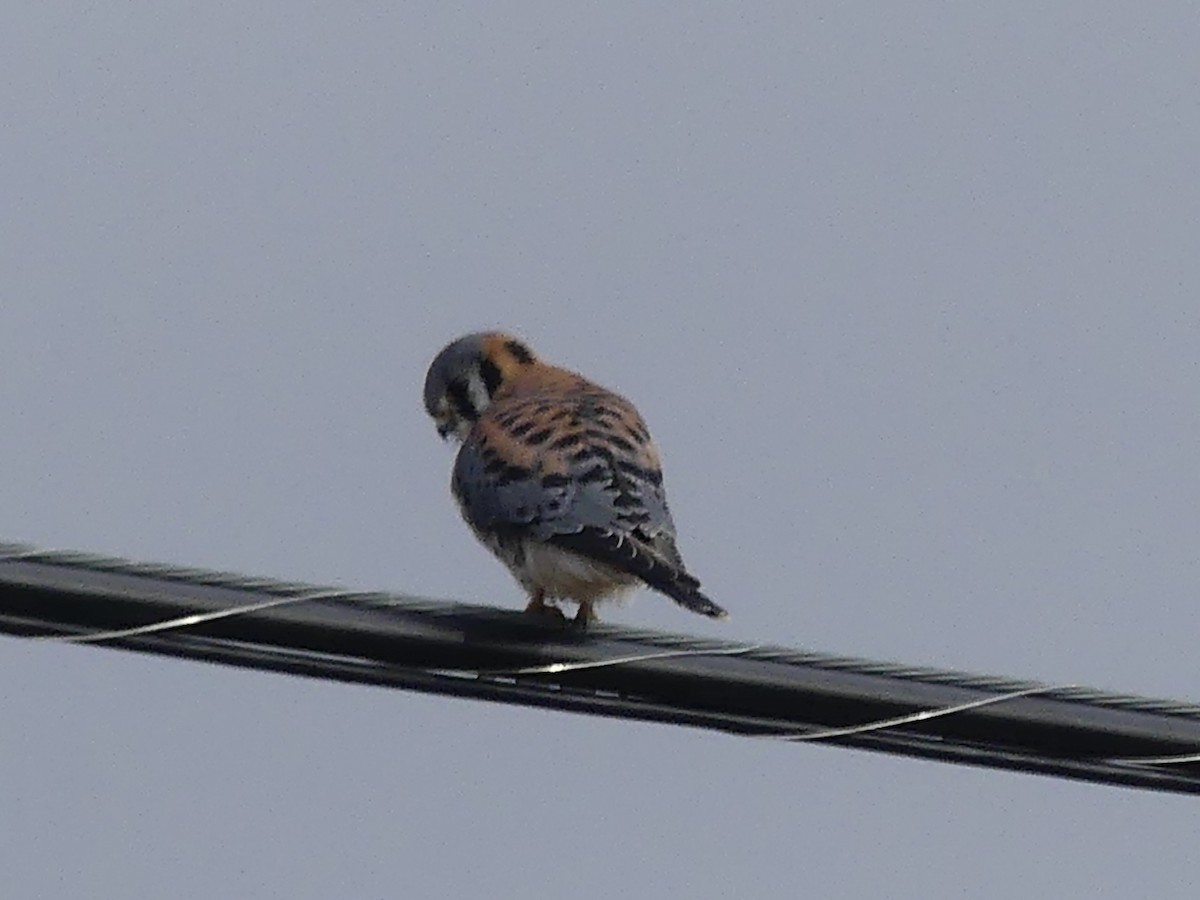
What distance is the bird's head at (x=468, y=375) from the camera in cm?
1063

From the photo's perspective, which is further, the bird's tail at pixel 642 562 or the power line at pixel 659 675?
the bird's tail at pixel 642 562

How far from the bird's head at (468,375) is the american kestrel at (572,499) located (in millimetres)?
503

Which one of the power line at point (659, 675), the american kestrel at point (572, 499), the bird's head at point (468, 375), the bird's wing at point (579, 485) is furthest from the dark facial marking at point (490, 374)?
the power line at point (659, 675)

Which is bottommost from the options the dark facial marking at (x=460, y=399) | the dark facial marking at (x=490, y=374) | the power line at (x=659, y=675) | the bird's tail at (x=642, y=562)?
the power line at (x=659, y=675)

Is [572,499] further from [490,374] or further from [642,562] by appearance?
[490,374]

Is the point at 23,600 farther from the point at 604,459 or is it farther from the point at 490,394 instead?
the point at 490,394

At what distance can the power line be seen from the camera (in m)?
7.06

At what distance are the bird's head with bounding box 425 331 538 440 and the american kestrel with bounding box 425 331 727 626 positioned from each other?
0.50 m

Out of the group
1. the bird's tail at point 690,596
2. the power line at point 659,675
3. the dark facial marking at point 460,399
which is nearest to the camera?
the power line at point 659,675

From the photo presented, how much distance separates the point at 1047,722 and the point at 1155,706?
0.24m

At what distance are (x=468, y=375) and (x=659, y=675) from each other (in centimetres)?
366

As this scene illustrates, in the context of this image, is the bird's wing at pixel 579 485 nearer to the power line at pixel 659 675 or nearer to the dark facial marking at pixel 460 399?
the dark facial marking at pixel 460 399

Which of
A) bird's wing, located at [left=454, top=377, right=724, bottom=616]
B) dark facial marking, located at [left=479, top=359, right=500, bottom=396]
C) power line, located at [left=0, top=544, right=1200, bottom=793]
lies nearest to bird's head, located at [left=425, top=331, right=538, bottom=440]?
dark facial marking, located at [left=479, top=359, right=500, bottom=396]

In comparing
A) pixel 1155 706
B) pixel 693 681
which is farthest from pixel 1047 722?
pixel 693 681
